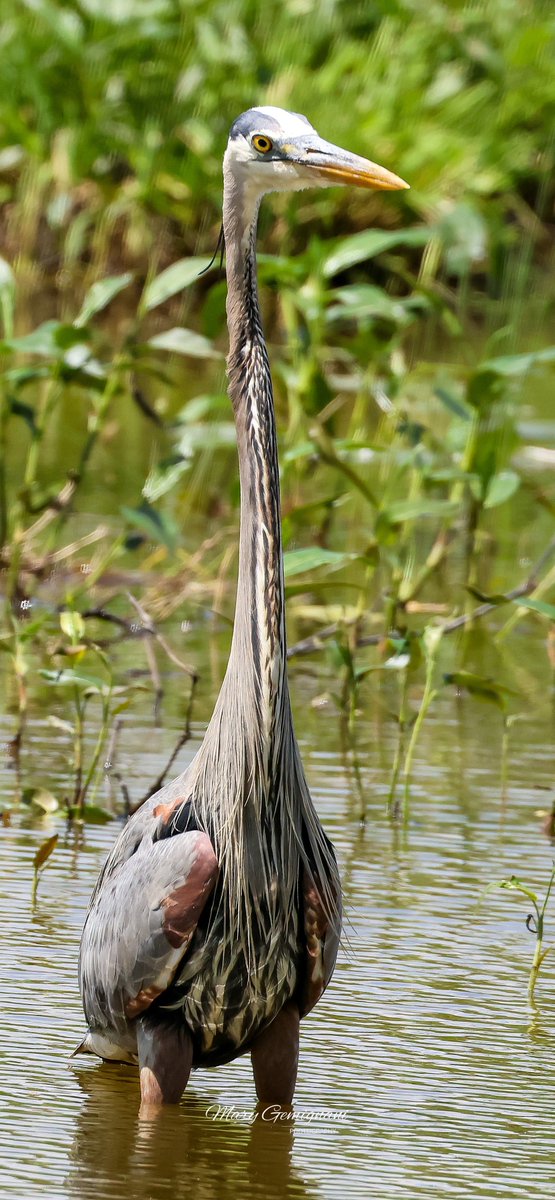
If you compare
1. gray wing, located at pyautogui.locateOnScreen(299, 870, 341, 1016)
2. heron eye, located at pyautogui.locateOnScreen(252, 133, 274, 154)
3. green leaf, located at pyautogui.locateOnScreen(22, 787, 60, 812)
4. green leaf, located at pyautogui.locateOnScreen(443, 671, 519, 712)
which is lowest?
gray wing, located at pyautogui.locateOnScreen(299, 870, 341, 1016)

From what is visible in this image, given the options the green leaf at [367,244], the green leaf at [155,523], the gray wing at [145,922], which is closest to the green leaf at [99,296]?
the green leaf at [155,523]

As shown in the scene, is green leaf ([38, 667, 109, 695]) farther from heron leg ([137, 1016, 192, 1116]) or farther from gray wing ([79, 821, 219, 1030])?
heron leg ([137, 1016, 192, 1116])

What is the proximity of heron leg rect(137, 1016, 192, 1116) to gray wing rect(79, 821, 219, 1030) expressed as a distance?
2.4 inches

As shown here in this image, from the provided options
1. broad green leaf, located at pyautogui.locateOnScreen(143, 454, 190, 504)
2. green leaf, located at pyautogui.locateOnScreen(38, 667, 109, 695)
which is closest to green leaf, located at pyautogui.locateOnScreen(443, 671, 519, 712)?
green leaf, located at pyautogui.locateOnScreen(38, 667, 109, 695)

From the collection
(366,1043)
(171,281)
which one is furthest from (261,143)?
(171,281)

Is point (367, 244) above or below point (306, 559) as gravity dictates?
above

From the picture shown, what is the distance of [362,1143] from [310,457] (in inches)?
179

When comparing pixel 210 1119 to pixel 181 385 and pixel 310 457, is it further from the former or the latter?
pixel 181 385

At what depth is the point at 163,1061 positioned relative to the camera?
3.82 metres

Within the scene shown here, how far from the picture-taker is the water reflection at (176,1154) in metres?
3.52

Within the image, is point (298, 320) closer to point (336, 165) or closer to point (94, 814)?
point (94, 814)

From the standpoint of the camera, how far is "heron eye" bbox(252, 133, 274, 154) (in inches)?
154

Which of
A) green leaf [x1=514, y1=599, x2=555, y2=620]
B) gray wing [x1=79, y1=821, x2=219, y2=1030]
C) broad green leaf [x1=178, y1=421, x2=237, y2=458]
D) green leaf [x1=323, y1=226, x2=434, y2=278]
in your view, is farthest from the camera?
green leaf [x1=323, y1=226, x2=434, y2=278]

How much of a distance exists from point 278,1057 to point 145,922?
1.32 ft
